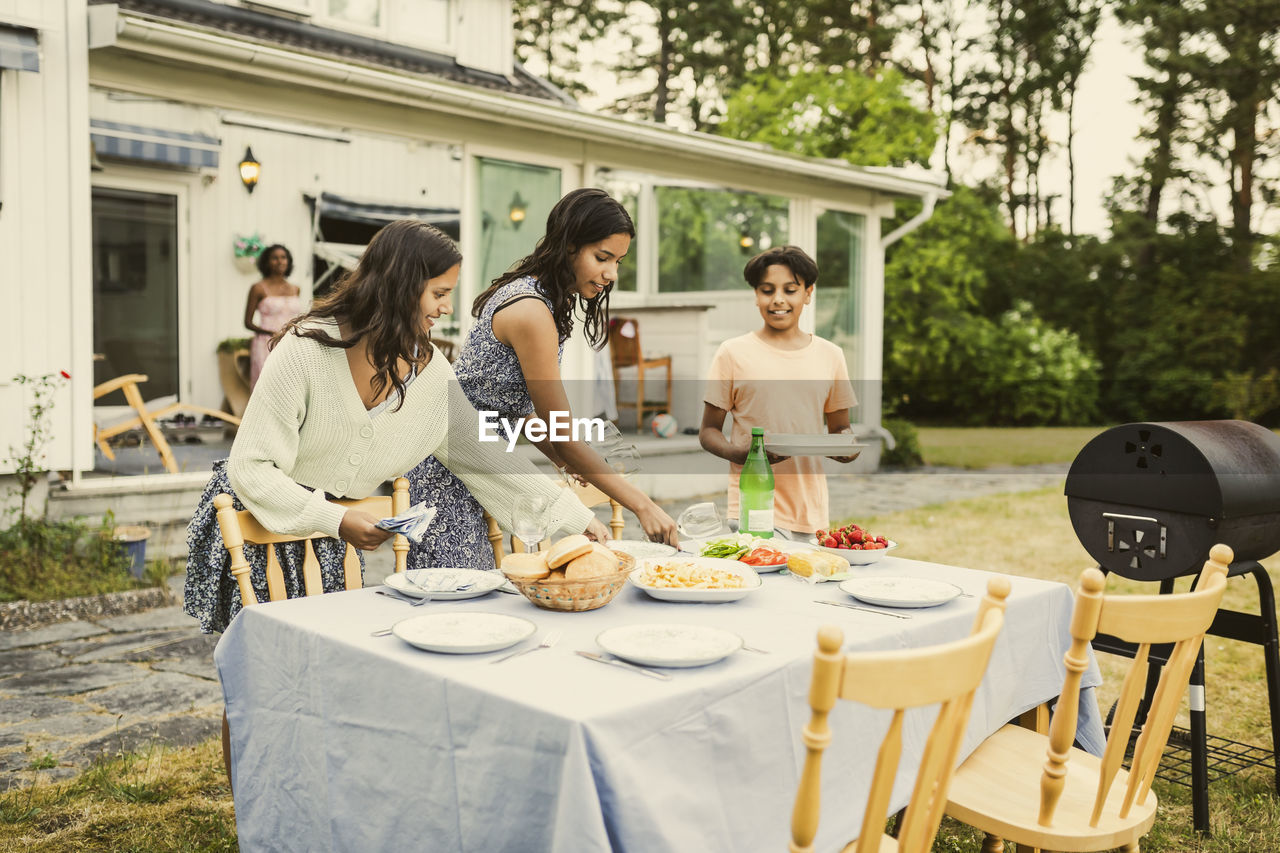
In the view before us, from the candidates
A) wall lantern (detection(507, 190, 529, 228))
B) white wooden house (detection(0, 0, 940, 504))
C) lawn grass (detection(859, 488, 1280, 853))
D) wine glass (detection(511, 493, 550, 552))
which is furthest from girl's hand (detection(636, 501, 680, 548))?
wall lantern (detection(507, 190, 529, 228))

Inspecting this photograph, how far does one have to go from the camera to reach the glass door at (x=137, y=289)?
9695mm

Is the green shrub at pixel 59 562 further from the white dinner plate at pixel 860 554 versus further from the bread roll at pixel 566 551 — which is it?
the white dinner plate at pixel 860 554

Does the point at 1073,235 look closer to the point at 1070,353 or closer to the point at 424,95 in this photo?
the point at 1070,353

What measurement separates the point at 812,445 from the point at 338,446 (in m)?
1.35

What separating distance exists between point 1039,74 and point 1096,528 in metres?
24.2

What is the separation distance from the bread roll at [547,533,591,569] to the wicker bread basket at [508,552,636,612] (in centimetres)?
4

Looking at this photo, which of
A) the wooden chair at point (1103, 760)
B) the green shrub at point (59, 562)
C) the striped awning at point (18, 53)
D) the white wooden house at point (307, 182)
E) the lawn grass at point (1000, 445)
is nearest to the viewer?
the wooden chair at point (1103, 760)

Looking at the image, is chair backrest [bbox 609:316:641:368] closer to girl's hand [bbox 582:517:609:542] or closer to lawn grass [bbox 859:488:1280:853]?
lawn grass [bbox 859:488:1280:853]

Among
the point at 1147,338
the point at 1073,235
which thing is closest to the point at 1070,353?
the point at 1147,338

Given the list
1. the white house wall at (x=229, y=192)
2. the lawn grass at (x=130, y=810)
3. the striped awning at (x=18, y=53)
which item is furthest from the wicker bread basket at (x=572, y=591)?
the white house wall at (x=229, y=192)

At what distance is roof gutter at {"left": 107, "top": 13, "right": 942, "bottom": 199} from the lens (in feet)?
20.4

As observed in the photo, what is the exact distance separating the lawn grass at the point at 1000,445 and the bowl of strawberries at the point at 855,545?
9.79 m

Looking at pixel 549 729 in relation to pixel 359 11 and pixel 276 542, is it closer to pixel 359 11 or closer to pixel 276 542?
pixel 276 542

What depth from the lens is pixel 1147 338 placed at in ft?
72.7
